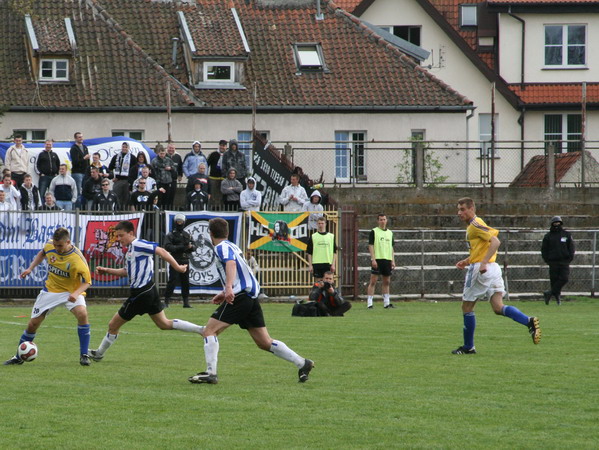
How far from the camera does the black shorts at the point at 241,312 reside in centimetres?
1167

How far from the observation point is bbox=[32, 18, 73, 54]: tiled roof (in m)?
39.3

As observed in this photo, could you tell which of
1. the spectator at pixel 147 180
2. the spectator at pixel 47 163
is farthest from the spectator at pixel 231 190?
the spectator at pixel 47 163

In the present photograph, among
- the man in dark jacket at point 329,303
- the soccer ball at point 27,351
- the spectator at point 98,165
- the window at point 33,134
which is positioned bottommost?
the man in dark jacket at point 329,303

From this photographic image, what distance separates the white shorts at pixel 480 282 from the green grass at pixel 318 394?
775 millimetres

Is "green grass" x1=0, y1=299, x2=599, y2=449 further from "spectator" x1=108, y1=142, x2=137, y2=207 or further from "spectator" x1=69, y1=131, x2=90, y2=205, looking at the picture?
"spectator" x1=108, y1=142, x2=137, y2=207

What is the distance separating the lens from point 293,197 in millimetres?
27859

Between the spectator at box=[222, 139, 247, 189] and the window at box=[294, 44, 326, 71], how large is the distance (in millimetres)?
13807

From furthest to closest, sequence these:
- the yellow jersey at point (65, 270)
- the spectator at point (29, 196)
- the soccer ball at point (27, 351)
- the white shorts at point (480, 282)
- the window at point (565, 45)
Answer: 1. the window at point (565, 45)
2. the spectator at point (29, 196)
3. the white shorts at point (480, 282)
4. the yellow jersey at point (65, 270)
5. the soccer ball at point (27, 351)

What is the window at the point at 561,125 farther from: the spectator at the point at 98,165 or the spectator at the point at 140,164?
the spectator at the point at 98,165

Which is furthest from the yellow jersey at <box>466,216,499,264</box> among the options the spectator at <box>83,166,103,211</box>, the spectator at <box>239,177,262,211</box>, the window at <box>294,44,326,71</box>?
the window at <box>294,44,326,71</box>

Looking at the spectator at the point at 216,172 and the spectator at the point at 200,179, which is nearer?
the spectator at the point at 200,179

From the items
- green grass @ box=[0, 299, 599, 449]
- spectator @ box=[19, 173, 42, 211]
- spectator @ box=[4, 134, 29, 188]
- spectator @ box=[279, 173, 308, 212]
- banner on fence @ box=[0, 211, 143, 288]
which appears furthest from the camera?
spectator @ box=[279, 173, 308, 212]

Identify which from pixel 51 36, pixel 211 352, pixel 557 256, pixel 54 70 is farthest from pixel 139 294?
pixel 51 36

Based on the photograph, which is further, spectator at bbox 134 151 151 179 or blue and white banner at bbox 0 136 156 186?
blue and white banner at bbox 0 136 156 186
